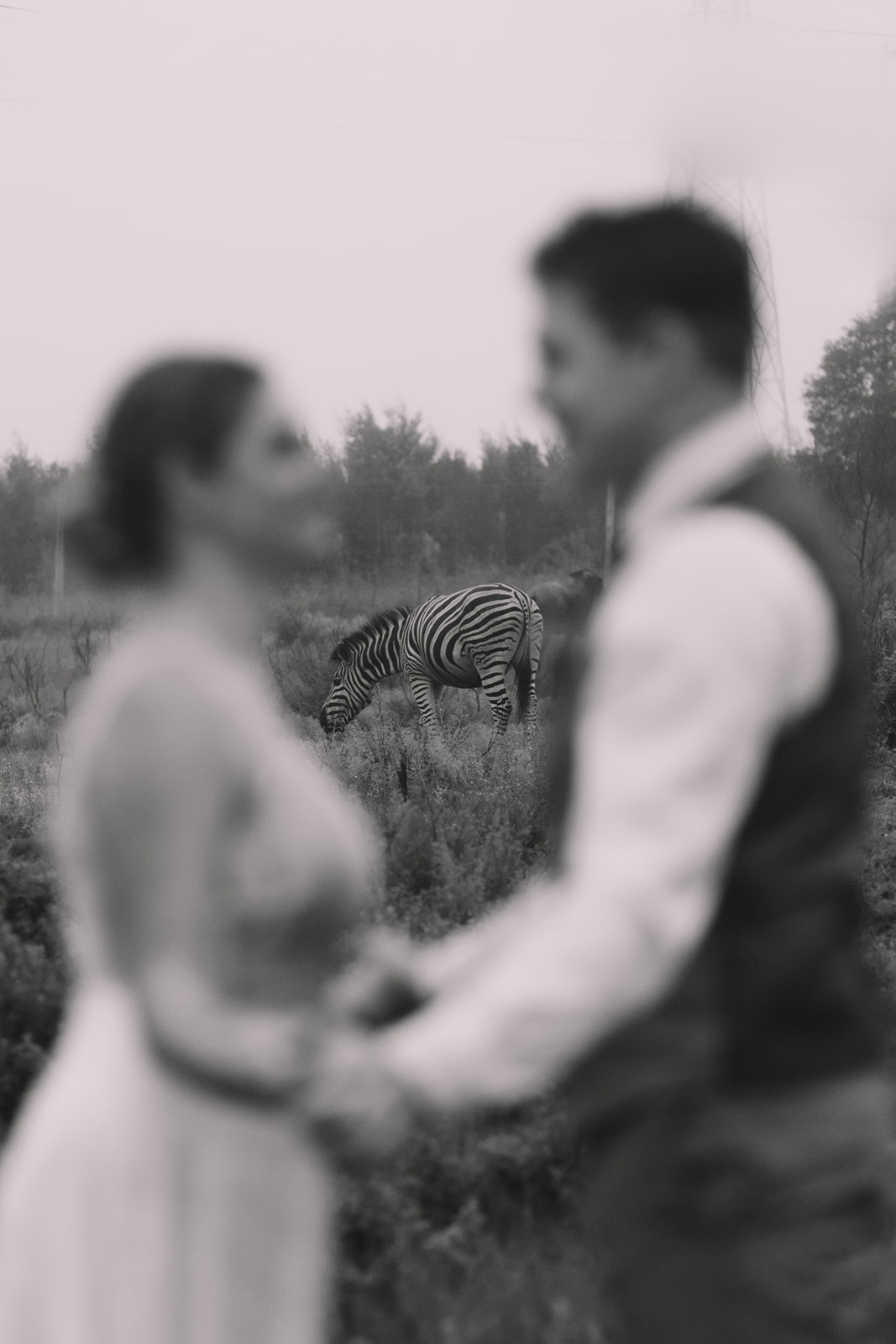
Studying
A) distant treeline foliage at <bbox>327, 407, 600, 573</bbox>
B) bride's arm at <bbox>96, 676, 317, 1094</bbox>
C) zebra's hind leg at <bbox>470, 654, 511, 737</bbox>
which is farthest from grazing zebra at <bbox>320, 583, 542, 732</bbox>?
distant treeline foliage at <bbox>327, 407, 600, 573</bbox>

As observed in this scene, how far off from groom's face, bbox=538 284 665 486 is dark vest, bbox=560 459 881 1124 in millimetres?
157

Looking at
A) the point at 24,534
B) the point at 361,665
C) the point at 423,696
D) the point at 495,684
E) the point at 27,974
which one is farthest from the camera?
the point at 24,534

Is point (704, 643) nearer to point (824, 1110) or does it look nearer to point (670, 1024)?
point (670, 1024)

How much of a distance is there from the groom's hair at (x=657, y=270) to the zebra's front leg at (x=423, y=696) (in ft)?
45.1

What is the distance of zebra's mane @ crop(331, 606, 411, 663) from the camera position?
54.7 ft

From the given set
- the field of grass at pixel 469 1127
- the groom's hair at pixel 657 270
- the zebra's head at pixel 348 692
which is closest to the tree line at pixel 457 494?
the zebra's head at pixel 348 692

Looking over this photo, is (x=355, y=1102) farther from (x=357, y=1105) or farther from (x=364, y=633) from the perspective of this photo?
(x=364, y=633)

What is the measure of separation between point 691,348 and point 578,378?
15 centimetres

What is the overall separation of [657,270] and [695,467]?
10.2 inches

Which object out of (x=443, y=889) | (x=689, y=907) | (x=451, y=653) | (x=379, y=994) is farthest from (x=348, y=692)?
(x=689, y=907)

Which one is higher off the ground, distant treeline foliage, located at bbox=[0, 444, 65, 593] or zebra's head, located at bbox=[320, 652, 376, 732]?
distant treeline foliage, located at bbox=[0, 444, 65, 593]

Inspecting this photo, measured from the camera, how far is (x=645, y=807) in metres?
1.70

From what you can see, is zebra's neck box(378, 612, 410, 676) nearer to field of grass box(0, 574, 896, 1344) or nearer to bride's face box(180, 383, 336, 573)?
field of grass box(0, 574, 896, 1344)

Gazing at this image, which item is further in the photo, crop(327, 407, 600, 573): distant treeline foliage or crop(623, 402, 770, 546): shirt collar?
crop(327, 407, 600, 573): distant treeline foliage
